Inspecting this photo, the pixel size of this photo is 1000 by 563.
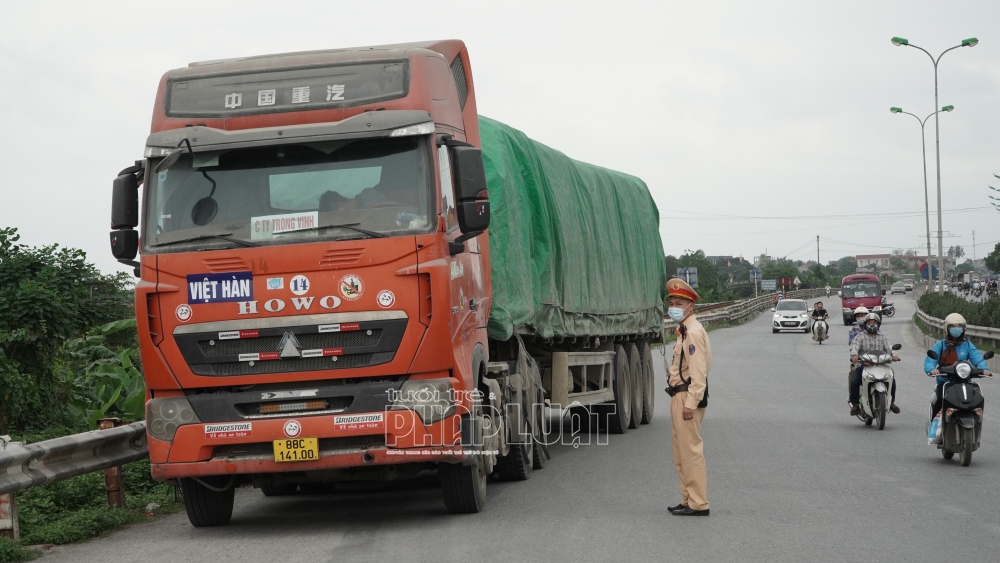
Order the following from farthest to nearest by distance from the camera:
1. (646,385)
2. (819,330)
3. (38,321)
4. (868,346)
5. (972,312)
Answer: (819,330)
(972,312)
(646,385)
(868,346)
(38,321)

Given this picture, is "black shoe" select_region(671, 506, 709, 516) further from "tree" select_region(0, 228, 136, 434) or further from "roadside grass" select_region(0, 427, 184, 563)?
"tree" select_region(0, 228, 136, 434)

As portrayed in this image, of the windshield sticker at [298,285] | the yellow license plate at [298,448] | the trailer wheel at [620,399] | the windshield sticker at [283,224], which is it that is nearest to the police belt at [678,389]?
the yellow license plate at [298,448]

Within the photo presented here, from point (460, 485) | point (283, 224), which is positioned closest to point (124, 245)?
point (283, 224)

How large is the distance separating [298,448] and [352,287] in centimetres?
119

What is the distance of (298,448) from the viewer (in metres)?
7.88

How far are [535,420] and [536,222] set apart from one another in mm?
2096

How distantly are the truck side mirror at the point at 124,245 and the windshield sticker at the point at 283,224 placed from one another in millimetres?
913

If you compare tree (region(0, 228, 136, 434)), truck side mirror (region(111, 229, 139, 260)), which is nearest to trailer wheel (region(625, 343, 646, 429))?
tree (region(0, 228, 136, 434))

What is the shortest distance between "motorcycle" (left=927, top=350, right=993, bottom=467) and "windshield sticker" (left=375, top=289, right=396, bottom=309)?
574cm

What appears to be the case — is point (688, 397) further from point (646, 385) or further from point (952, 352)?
point (646, 385)

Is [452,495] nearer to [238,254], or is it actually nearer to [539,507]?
[539,507]

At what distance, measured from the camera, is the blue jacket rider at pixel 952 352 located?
1124 centimetres

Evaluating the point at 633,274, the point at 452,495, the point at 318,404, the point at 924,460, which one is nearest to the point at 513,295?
the point at 452,495

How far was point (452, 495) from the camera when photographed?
8773 mm
